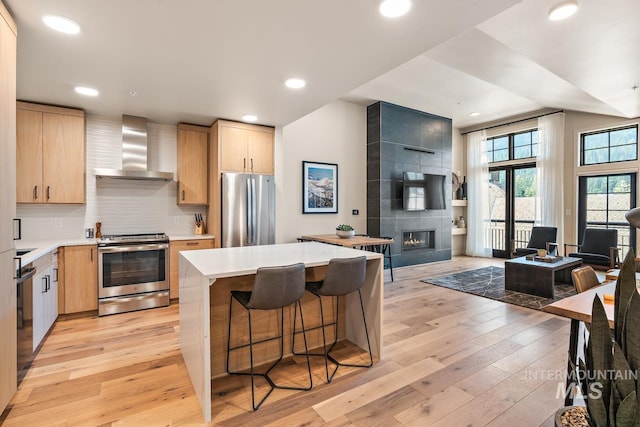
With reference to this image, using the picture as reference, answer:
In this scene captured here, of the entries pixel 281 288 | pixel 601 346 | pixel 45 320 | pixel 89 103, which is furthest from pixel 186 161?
pixel 601 346

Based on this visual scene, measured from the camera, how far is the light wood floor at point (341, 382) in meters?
1.86

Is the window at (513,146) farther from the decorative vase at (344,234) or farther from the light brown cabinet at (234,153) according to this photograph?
the light brown cabinet at (234,153)

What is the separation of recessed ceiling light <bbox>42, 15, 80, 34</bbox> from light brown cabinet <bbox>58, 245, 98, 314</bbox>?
2327 millimetres

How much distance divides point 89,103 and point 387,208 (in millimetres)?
4909

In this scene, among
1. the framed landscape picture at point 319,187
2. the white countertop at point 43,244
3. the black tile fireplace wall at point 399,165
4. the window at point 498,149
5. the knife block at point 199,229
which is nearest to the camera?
the white countertop at point 43,244

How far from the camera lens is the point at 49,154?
3568 mm

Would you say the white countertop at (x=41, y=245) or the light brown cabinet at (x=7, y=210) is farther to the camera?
the white countertop at (x=41, y=245)

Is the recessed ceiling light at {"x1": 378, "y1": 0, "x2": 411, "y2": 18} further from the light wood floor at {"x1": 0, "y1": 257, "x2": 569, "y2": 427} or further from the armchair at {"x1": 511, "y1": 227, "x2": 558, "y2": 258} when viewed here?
the armchair at {"x1": 511, "y1": 227, "x2": 558, "y2": 258}

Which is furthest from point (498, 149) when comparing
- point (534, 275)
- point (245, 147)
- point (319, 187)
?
point (245, 147)

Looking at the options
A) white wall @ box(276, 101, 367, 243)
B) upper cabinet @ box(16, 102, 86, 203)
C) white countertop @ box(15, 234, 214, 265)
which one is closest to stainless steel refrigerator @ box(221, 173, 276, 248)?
white wall @ box(276, 101, 367, 243)

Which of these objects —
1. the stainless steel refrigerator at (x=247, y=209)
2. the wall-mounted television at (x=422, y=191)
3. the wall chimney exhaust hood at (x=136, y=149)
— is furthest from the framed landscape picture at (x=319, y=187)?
the wall chimney exhaust hood at (x=136, y=149)

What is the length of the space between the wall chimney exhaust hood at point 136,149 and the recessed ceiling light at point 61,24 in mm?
2010

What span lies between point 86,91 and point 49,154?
0.97 meters

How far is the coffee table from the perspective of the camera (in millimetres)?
4219
